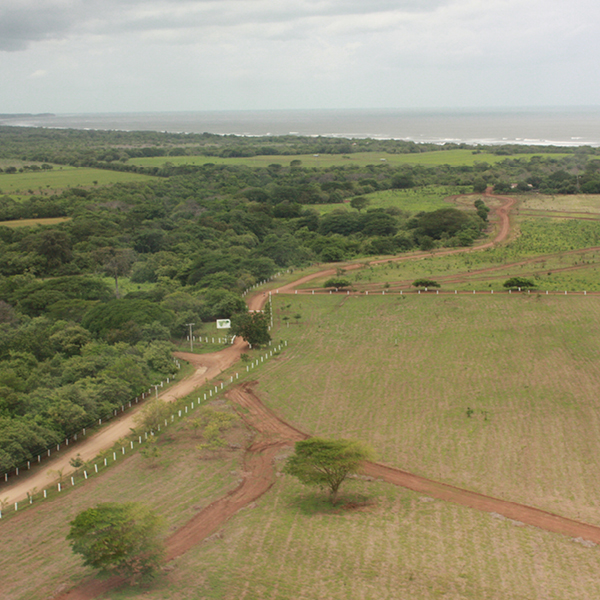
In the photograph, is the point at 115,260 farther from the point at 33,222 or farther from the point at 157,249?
the point at 33,222

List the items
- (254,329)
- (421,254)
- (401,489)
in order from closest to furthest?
1. (401,489)
2. (254,329)
3. (421,254)

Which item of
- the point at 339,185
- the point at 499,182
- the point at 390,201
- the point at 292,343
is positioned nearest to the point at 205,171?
the point at 339,185

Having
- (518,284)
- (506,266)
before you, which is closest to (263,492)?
(518,284)

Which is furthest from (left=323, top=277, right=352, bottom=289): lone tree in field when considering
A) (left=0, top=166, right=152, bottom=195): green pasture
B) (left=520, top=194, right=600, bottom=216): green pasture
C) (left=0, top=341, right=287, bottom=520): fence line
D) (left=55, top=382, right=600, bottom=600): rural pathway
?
(left=0, top=166, right=152, bottom=195): green pasture

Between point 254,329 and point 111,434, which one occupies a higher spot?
point 254,329

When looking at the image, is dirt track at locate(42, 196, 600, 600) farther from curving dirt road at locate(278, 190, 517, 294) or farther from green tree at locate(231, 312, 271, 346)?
curving dirt road at locate(278, 190, 517, 294)

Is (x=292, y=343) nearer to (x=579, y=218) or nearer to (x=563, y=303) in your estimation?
(x=563, y=303)

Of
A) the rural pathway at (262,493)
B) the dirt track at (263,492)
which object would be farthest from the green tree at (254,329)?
the rural pathway at (262,493)
